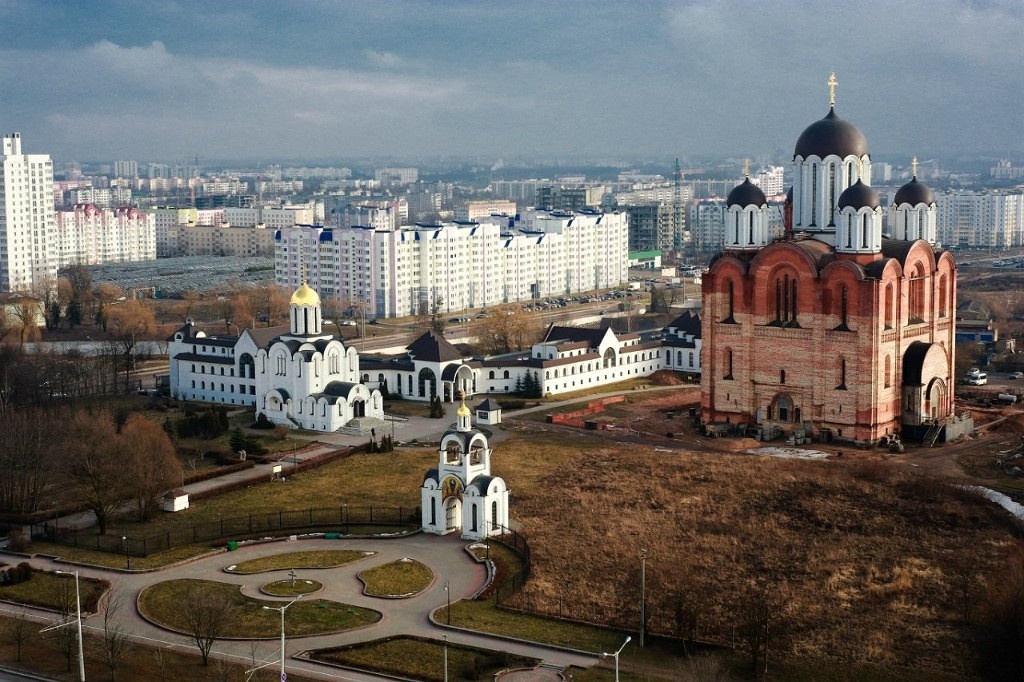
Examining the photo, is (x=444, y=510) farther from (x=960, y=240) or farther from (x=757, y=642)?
(x=960, y=240)

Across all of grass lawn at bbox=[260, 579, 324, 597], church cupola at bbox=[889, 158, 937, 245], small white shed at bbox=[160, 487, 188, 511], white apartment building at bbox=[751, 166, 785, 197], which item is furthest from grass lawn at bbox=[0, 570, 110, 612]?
white apartment building at bbox=[751, 166, 785, 197]

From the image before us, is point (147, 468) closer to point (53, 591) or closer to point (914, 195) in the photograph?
point (53, 591)

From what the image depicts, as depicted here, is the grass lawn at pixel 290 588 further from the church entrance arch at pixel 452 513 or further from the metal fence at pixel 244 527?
the church entrance arch at pixel 452 513

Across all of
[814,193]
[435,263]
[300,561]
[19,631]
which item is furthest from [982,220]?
[19,631]

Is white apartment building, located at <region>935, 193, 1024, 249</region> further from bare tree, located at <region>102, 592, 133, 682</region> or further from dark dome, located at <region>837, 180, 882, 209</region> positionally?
bare tree, located at <region>102, 592, 133, 682</region>

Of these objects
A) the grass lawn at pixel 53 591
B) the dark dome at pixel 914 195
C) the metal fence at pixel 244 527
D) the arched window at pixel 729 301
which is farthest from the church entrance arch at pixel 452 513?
the dark dome at pixel 914 195

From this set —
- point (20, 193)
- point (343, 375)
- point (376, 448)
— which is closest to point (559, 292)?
point (20, 193)
